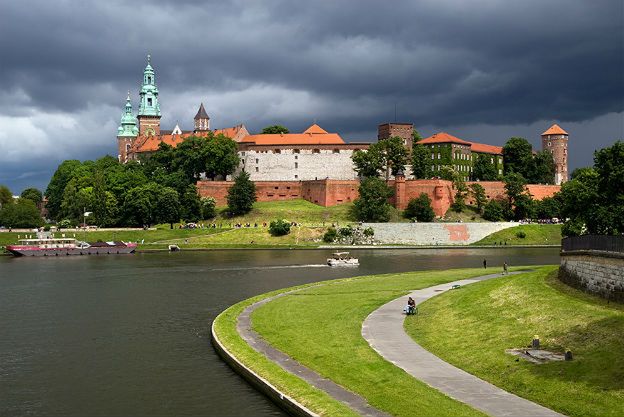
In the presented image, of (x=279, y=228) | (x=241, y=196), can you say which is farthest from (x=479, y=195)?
(x=241, y=196)

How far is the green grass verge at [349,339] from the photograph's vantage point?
18.4 metres

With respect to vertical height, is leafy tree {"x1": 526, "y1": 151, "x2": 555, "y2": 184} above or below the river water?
above

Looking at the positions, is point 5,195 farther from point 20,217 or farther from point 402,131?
point 402,131

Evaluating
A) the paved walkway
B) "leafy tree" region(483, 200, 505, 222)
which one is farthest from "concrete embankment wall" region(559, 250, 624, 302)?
"leafy tree" region(483, 200, 505, 222)

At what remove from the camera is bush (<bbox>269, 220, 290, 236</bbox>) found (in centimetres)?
9550

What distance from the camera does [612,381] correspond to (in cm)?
1859

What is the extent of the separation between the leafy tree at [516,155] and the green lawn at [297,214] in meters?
43.6

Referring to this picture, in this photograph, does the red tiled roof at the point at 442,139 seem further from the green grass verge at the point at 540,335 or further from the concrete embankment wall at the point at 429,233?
the green grass verge at the point at 540,335

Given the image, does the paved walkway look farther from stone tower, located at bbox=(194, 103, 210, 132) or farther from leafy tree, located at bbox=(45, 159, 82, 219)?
stone tower, located at bbox=(194, 103, 210, 132)

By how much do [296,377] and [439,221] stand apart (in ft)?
282

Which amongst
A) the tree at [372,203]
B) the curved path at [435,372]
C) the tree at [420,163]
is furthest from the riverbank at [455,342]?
the tree at [420,163]

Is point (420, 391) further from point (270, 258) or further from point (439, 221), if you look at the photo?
point (439, 221)

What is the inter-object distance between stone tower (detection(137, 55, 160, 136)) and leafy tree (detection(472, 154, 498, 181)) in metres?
76.8

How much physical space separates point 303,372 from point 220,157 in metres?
98.0
